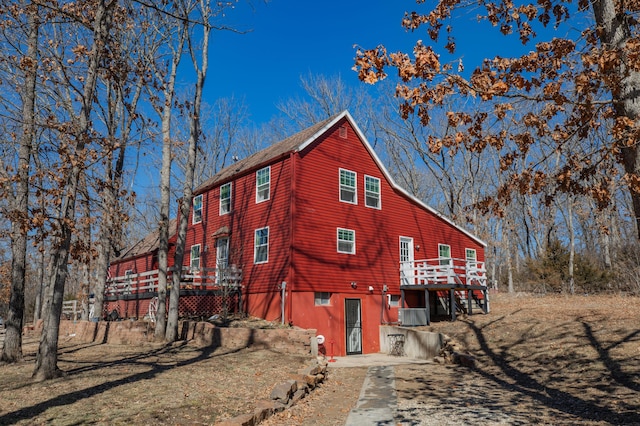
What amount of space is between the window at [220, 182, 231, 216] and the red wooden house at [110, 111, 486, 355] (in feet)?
0.17

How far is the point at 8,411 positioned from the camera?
23.7 feet

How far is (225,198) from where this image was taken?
22.6m

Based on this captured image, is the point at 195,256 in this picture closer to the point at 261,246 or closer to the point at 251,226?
the point at 251,226

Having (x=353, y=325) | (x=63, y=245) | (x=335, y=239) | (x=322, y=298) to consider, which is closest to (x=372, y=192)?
(x=335, y=239)

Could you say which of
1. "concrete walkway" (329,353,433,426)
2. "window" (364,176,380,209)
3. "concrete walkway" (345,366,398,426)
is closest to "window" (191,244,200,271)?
"window" (364,176,380,209)

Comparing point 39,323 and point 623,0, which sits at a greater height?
point 623,0

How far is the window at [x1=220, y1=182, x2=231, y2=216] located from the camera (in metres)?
22.3

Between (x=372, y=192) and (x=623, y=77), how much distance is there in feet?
50.8

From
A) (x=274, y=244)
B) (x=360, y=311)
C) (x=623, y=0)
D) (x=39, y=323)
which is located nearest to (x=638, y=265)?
(x=360, y=311)

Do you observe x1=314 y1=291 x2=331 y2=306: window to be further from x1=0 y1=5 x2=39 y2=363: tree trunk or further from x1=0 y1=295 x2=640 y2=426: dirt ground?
x1=0 y1=5 x2=39 y2=363: tree trunk

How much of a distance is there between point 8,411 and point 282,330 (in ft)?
29.6

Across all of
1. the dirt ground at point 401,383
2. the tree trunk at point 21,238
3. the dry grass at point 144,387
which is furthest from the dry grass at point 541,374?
the tree trunk at point 21,238

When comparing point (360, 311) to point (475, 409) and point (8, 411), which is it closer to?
point (475, 409)

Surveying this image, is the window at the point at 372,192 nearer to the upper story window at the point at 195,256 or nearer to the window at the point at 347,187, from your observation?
the window at the point at 347,187
